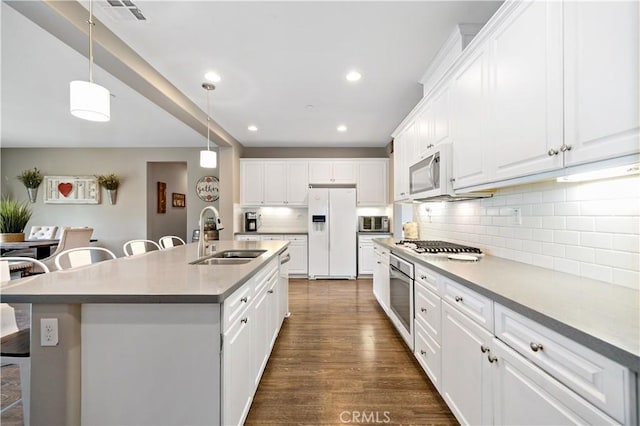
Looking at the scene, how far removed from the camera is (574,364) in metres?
0.82

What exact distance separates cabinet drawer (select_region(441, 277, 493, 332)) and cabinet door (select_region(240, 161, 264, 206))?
4.57m

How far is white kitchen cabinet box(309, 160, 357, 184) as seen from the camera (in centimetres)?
568

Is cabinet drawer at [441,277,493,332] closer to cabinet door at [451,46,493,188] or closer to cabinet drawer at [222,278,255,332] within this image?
cabinet door at [451,46,493,188]

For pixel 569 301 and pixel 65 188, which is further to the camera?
pixel 65 188

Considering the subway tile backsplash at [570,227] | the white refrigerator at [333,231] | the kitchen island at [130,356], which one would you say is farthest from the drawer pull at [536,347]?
the white refrigerator at [333,231]

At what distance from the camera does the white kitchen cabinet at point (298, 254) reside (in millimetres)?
5438

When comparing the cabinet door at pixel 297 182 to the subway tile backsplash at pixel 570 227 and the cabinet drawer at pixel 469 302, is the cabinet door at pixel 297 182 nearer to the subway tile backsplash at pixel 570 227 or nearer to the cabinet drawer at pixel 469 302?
the subway tile backsplash at pixel 570 227

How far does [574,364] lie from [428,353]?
1.21 metres

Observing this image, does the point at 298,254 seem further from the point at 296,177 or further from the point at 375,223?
the point at 375,223

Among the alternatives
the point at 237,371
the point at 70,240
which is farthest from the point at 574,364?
the point at 70,240

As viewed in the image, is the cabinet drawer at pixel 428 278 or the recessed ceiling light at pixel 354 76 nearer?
the cabinet drawer at pixel 428 278

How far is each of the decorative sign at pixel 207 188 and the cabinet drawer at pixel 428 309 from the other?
16.8ft

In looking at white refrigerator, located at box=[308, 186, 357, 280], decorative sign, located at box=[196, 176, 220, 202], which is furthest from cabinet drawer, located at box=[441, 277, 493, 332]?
decorative sign, located at box=[196, 176, 220, 202]

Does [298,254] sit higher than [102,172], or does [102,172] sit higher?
[102,172]
